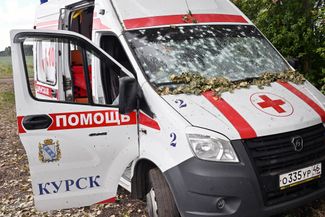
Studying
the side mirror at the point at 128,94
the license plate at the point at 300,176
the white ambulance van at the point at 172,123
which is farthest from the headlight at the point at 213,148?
the side mirror at the point at 128,94

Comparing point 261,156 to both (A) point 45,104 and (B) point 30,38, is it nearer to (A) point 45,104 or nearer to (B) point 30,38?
(A) point 45,104

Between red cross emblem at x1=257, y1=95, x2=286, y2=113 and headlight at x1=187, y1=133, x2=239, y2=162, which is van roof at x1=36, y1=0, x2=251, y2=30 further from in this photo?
headlight at x1=187, y1=133, x2=239, y2=162

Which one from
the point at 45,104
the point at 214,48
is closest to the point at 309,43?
the point at 214,48

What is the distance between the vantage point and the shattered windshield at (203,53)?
138 inches

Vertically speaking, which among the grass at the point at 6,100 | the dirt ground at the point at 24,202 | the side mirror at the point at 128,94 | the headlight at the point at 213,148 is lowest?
the grass at the point at 6,100

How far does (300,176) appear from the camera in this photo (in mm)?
3027

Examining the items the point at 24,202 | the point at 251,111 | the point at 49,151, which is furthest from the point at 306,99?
the point at 24,202

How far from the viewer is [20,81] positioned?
3256mm

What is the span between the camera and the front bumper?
9.09ft

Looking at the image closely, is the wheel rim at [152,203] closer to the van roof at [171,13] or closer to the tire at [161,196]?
the tire at [161,196]

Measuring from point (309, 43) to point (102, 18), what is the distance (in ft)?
11.9

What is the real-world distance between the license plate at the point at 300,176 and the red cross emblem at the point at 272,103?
1.68 ft

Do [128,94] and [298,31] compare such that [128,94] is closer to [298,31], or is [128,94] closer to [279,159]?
[279,159]

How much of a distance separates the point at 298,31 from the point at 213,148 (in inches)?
161
